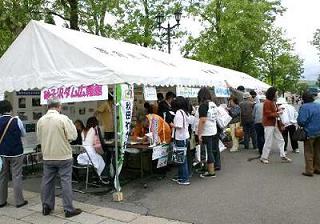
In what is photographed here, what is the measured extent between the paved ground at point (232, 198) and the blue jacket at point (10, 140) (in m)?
1.44

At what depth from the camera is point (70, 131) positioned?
577cm

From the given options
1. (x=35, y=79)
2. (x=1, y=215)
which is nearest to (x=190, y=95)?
(x=35, y=79)

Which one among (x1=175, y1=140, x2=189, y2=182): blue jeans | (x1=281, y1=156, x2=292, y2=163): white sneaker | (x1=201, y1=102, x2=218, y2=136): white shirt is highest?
(x1=201, y1=102, x2=218, y2=136): white shirt

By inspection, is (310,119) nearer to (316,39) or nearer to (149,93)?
(149,93)

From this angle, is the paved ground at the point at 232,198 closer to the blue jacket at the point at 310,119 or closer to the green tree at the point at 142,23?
the blue jacket at the point at 310,119

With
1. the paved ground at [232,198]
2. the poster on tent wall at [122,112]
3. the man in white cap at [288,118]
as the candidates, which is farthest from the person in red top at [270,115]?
the poster on tent wall at [122,112]

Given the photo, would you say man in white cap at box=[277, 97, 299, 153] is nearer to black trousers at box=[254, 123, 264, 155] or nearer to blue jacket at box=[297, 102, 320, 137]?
black trousers at box=[254, 123, 264, 155]

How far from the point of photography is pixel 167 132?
792cm

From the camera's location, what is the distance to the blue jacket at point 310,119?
314 inches

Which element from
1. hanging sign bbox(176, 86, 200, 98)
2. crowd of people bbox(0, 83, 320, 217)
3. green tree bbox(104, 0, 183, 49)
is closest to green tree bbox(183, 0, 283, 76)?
green tree bbox(104, 0, 183, 49)

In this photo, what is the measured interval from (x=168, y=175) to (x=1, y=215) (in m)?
3.75

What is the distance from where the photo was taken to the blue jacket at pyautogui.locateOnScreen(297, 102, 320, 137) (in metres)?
7.97

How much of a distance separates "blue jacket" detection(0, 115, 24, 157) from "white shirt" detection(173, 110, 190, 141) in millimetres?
2905

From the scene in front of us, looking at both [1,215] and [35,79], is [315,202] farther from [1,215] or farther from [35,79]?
[35,79]
